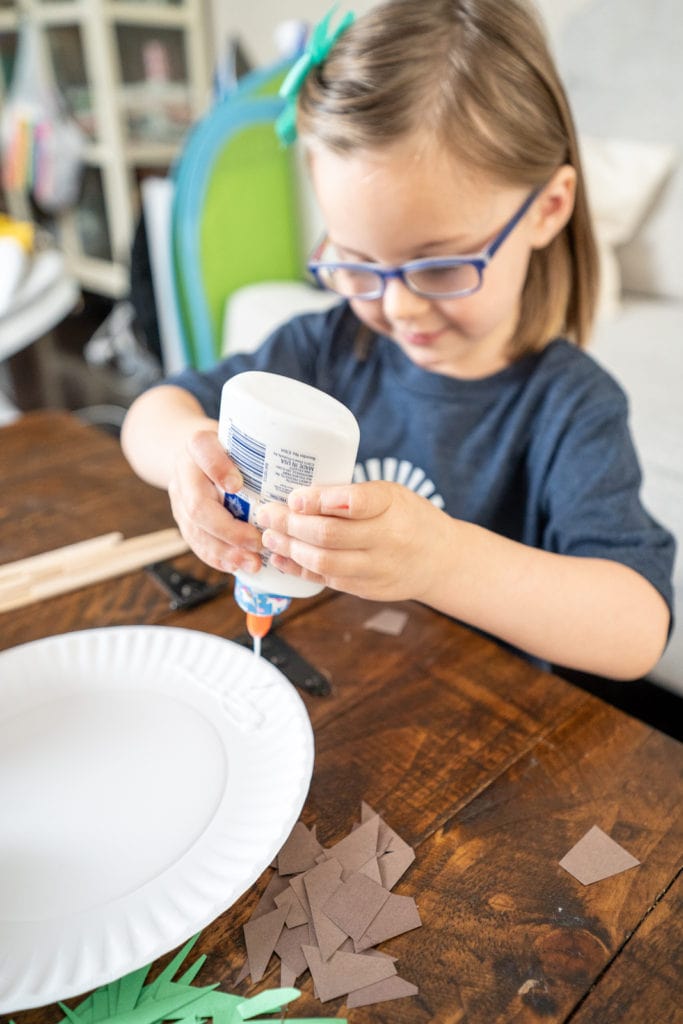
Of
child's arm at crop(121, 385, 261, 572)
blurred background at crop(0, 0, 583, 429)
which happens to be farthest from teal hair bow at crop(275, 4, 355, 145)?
blurred background at crop(0, 0, 583, 429)

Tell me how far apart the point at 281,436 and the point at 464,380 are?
0.48 m

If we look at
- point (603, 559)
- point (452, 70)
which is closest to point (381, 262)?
point (452, 70)

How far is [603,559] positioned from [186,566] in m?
0.36

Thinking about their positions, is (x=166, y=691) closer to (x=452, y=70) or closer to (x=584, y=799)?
(x=584, y=799)

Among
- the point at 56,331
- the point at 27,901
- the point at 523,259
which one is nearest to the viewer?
the point at 27,901

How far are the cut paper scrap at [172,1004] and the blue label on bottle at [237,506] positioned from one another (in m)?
0.23

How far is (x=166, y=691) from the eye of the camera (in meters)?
0.53

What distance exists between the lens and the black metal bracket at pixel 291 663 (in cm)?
55

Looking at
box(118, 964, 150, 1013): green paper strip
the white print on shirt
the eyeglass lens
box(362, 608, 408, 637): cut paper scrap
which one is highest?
the eyeglass lens

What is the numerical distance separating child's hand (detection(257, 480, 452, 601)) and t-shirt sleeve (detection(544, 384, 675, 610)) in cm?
21

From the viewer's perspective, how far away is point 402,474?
86 centimetres

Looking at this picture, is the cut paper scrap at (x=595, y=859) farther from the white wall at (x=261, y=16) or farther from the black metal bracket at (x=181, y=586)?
the white wall at (x=261, y=16)

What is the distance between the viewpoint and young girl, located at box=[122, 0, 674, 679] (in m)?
0.48

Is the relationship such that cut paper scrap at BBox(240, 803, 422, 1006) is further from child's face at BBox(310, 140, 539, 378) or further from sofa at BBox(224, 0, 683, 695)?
sofa at BBox(224, 0, 683, 695)
